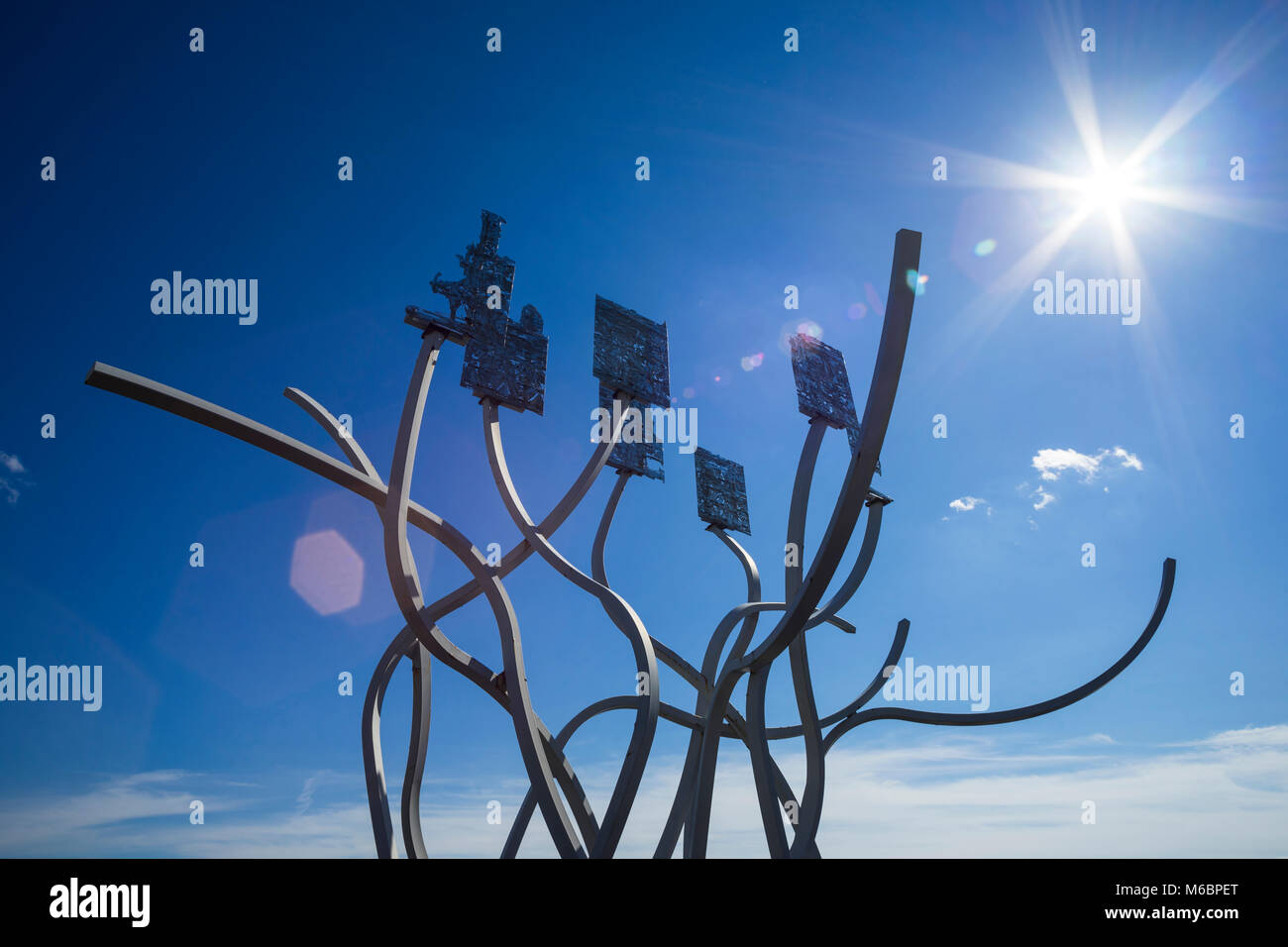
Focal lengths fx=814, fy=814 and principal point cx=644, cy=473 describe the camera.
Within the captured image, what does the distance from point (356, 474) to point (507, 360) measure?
2625 millimetres

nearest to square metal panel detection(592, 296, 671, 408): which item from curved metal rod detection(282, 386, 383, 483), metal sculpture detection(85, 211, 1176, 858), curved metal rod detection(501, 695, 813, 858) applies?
metal sculpture detection(85, 211, 1176, 858)

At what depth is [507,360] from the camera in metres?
11.2

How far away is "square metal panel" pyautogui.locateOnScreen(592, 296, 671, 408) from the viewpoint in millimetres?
12164

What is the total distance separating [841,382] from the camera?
13.6 metres

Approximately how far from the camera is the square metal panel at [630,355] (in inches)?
479

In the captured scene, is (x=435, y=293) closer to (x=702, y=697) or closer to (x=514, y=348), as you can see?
(x=514, y=348)

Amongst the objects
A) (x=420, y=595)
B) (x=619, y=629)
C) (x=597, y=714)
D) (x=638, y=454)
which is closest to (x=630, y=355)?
(x=638, y=454)

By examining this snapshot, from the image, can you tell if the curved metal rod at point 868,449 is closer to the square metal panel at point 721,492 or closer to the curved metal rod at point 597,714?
the curved metal rod at point 597,714

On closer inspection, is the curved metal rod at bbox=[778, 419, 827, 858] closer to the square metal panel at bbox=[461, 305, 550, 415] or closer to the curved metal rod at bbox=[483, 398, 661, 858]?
the curved metal rod at bbox=[483, 398, 661, 858]

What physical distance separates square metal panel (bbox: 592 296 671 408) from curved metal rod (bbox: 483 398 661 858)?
6.16 ft
